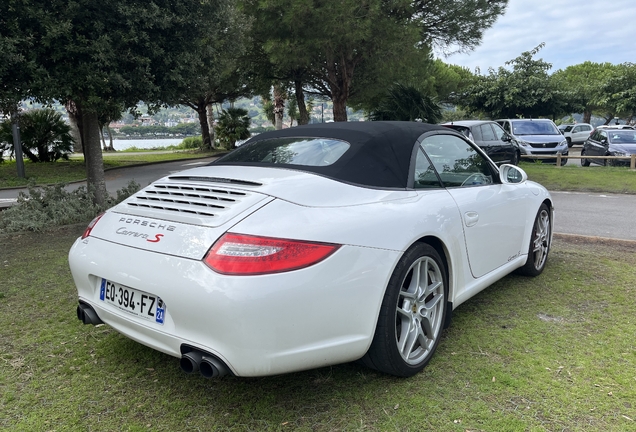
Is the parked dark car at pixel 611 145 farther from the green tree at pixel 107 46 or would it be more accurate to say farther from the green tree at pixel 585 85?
the green tree at pixel 107 46

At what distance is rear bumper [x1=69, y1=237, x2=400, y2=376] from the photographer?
2.07 meters

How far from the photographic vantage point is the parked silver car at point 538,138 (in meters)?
16.4

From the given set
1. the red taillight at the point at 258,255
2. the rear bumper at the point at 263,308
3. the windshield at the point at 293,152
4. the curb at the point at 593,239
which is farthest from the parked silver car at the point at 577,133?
the red taillight at the point at 258,255

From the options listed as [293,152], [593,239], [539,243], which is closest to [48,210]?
[293,152]

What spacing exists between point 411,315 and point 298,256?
924 millimetres

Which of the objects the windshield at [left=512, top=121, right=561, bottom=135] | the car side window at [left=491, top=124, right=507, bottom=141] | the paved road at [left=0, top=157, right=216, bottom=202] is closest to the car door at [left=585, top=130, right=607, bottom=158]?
the windshield at [left=512, top=121, right=561, bottom=135]

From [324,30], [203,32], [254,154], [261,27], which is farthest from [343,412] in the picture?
[261,27]

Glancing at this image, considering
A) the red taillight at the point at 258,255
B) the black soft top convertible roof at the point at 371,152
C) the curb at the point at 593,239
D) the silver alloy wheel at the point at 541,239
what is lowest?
the curb at the point at 593,239

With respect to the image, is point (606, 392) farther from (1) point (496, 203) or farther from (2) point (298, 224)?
(2) point (298, 224)

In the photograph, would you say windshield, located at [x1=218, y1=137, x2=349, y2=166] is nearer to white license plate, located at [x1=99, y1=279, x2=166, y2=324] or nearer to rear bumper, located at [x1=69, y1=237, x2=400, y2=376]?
rear bumper, located at [x1=69, y1=237, x2=400, y2=376]

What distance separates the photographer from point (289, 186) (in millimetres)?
2525

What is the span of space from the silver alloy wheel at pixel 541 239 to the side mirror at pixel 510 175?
1.83ft

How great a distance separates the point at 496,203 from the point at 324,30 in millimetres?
11993

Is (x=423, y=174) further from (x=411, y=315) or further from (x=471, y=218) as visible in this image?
(x=411, y=315)
